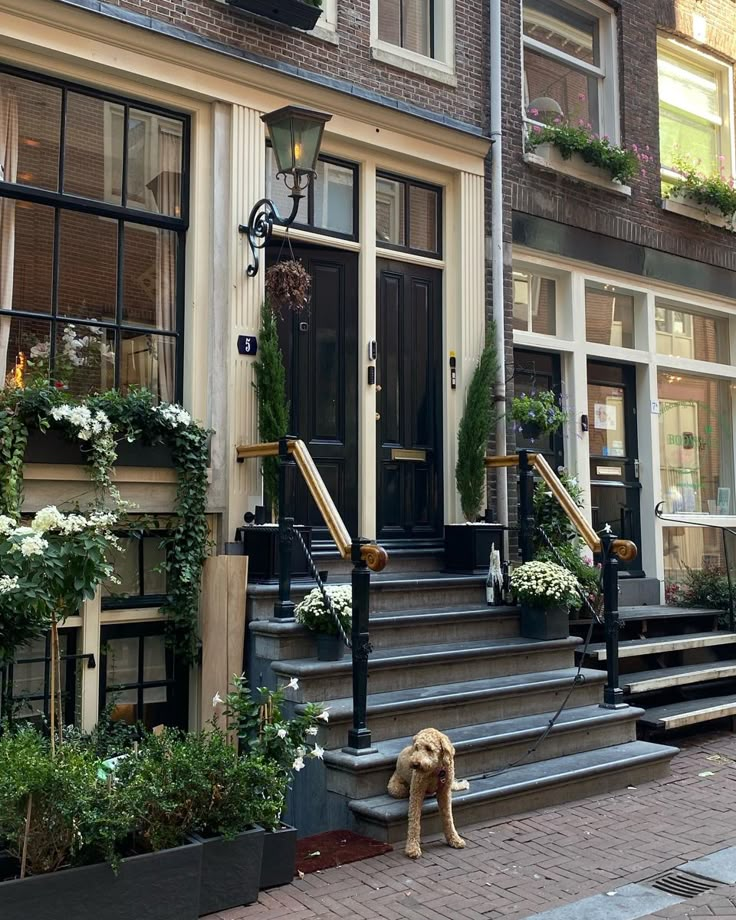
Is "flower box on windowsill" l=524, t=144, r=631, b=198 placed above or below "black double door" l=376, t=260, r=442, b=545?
above

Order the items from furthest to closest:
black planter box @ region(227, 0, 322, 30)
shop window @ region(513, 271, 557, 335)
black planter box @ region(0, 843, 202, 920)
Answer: shop window @ region(513, 271, 557, 335)
black planter box @ region(227, 0, 322, 30)
black planter box @ region(0, 843, 202, 920)

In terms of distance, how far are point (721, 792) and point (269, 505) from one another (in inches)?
144

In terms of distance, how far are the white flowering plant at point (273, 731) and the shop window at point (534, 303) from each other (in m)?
5.44

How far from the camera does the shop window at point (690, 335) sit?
35.6 feet

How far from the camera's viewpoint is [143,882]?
3896mm

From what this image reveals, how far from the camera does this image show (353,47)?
7.96 meters

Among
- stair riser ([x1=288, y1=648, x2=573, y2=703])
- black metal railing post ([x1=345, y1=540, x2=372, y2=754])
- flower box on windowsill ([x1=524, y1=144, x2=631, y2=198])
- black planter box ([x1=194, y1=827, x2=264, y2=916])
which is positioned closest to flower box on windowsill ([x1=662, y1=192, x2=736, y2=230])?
flower box on windowsill ([x1=524, y1=144, x2=631, y2=198])

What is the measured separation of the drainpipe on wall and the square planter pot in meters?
1.39

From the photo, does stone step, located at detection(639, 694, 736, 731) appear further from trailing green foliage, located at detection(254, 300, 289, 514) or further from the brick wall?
the brick wall

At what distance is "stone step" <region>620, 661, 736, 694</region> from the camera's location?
731 cm

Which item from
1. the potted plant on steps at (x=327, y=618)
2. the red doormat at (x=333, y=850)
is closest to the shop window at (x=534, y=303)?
the potted plant on steps at (x=327, y=618)

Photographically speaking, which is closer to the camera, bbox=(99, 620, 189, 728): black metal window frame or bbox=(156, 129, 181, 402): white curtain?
bbox=(99, 620, 189, 728): black metal window frame

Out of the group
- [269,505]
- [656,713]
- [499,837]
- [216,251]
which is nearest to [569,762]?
[499,837]

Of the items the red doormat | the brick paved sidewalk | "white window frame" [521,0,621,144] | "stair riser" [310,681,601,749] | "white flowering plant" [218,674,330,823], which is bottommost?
the brick paved sidewalk
